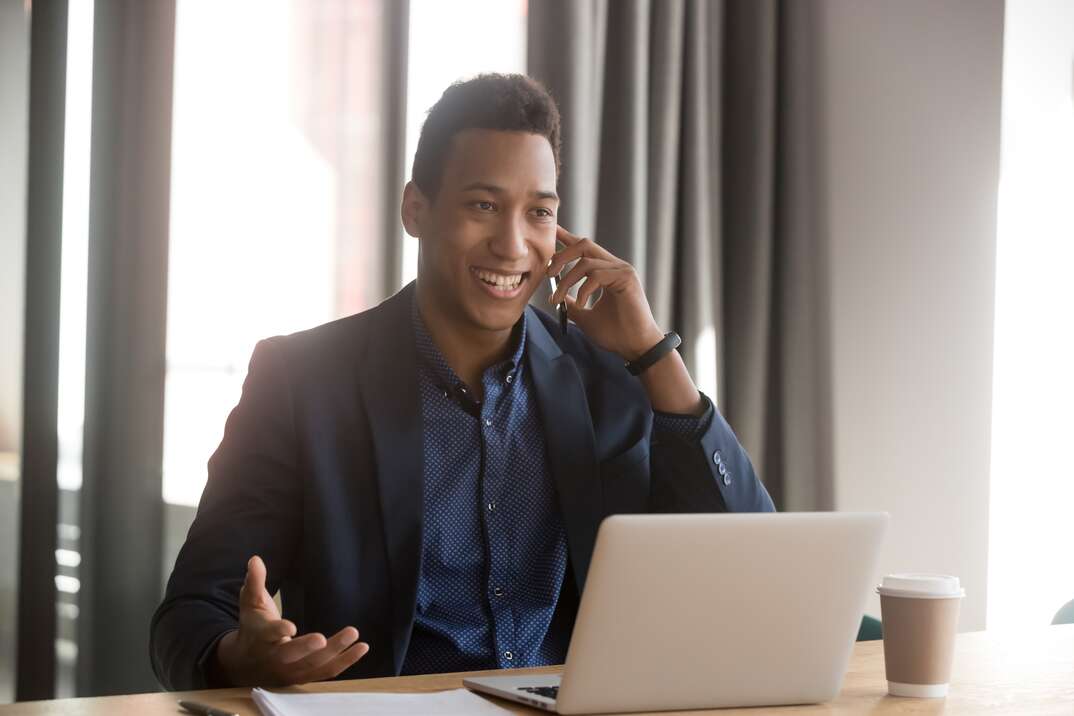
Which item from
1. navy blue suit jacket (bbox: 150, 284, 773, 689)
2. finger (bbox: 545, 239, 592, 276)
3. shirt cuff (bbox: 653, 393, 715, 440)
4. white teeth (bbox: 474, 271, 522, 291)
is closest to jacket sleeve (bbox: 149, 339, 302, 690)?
navy blue suit jacket (bbox: 150, 284, 773, 689)

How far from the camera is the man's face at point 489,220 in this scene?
1909 mm

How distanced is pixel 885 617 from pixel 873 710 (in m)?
0.12

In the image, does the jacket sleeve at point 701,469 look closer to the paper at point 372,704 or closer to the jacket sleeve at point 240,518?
the jacket sleeve at point 240,518

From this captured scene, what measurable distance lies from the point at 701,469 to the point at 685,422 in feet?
0.26

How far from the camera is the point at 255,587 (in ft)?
4.33

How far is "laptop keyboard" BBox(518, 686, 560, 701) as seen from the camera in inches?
47.2

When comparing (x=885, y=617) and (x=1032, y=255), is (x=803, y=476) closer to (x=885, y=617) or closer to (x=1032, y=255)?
(x=1032, y=255)

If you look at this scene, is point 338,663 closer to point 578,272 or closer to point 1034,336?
point 578,272

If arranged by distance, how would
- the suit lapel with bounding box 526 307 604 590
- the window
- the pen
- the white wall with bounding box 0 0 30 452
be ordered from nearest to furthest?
the pen → the suit lapel with bounding box 526 307 604 590 → the white wall with bounding box 0 0 30 452 → the window

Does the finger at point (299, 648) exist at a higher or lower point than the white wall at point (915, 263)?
lower

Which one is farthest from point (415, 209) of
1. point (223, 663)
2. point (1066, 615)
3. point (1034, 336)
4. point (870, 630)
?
point (1034, 336)

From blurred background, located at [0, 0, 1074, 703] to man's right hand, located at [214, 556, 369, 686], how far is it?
1.20m

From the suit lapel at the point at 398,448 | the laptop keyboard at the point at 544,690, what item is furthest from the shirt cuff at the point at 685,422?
the laptop keyboard at the point at 544,690

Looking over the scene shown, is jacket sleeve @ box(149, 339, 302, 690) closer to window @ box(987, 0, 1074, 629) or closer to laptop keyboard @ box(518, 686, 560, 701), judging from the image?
laptop keyboard @ box(518, 686, 560, 701)
